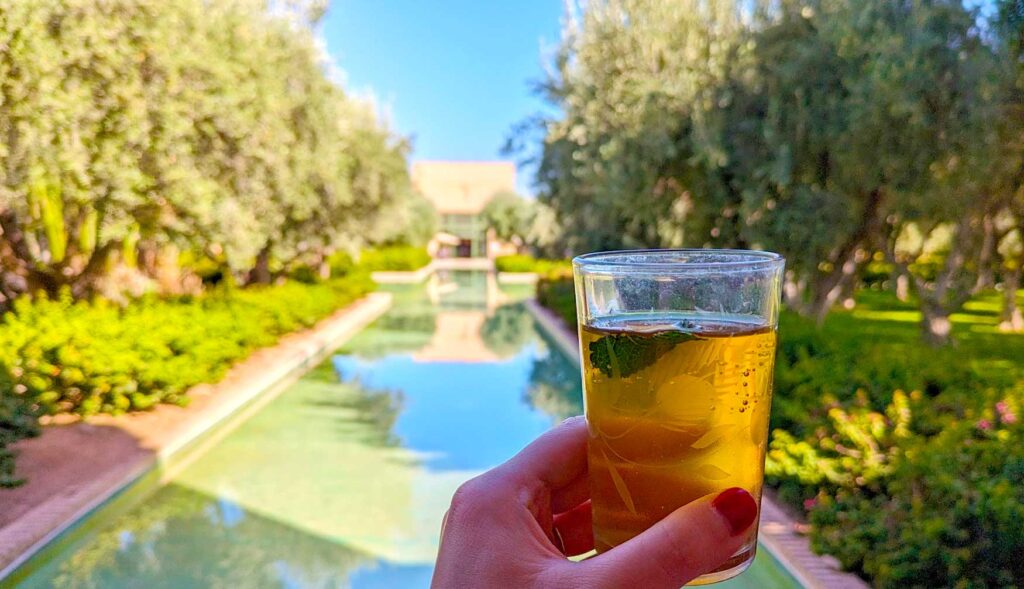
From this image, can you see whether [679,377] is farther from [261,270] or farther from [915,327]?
[261,270]

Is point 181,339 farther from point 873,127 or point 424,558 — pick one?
point 873,127

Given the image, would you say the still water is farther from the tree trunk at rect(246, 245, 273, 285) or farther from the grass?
the tree trunk at rect(246, 245, 273, 285)

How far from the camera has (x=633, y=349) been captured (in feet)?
3.64

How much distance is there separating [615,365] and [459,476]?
616 centimetres

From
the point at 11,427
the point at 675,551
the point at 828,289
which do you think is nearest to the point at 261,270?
the point at 828,289

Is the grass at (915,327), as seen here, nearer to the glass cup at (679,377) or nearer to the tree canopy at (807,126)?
the tree canopy at (807,126)

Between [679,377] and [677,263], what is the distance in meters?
0.17

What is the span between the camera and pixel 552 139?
44.3 ft

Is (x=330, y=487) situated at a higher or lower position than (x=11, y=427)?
lower

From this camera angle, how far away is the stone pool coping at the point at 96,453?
16.8 ft

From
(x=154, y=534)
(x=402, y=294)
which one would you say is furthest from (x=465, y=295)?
(x=154, y=534)

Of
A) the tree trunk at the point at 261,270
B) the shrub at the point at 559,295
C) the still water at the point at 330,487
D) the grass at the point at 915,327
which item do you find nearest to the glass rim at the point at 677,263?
the still water at the point at 330,487

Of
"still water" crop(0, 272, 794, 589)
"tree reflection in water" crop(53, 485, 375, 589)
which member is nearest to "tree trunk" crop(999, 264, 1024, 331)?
"still water" crop(0, 272, 794, 589)

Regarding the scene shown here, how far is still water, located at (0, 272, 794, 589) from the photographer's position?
198 inches
